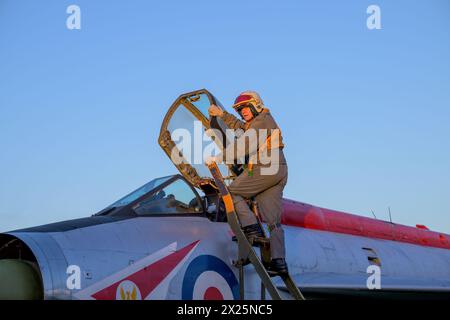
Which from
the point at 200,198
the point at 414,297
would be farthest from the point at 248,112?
the point at 414,297

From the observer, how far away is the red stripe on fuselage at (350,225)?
1015 cm

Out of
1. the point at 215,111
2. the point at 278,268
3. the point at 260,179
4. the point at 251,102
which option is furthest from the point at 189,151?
the point at 278,268

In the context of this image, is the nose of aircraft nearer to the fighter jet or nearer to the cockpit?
the fighter jet

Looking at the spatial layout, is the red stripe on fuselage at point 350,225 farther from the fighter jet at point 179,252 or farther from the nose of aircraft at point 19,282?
the nose of aircraft at point 19,282

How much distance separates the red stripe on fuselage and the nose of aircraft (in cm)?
486

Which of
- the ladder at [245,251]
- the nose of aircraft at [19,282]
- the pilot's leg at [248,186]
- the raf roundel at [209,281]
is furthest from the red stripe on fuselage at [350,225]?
the nose of aircraft at [19,282]

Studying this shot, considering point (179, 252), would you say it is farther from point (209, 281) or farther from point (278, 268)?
point (278, 268)

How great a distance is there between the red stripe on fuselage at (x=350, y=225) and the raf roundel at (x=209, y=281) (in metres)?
2.71

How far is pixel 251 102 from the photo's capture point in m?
7.04

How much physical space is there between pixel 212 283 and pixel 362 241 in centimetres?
459
